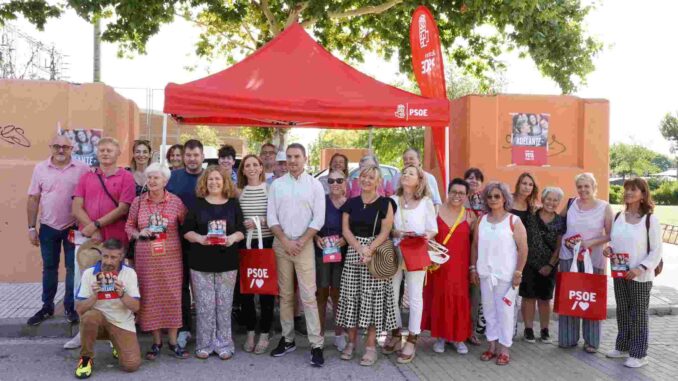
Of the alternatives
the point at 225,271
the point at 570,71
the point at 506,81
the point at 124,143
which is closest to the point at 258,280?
the point at 225,271

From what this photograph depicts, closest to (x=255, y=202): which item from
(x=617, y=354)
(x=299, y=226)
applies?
(x=299, y=226)

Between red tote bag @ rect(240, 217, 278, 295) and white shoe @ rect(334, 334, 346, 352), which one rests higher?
red tote bag @ rect(240, 217, 278, 295)

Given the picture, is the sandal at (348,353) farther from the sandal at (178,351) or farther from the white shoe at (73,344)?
the white shoe at (73,344)

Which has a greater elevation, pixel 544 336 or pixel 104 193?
pixel 104 193

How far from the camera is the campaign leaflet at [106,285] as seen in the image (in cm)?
453

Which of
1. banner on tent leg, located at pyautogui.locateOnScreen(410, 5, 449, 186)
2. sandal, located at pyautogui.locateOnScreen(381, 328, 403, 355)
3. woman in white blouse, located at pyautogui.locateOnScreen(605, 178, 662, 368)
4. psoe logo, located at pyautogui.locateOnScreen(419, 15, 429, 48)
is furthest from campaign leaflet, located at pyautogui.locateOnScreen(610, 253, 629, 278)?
psoe logo, located at pyautogui.locateOnScreen(419, 15, 429, 48)

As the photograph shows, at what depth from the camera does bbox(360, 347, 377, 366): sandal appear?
4.92 metres

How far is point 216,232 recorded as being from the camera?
4801 mm

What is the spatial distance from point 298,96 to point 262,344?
2.50 metres

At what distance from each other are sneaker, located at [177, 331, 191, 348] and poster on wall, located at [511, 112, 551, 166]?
545 centimetres

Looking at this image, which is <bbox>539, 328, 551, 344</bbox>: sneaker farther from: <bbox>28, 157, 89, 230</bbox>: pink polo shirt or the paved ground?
<bbox>28, 157, 89, 230</bbox>: pink polo shirt

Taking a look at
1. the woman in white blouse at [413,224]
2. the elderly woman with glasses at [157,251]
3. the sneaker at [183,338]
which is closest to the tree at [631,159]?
the woman in white blouse at [413,224]

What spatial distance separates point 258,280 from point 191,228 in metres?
0.74

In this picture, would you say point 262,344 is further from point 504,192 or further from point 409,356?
point 504,192
